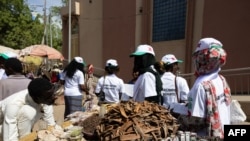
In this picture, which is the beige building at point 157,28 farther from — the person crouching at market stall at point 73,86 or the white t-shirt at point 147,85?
the white t-shirt at point 147,85

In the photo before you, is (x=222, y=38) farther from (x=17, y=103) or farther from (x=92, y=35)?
(x=92, y=35)

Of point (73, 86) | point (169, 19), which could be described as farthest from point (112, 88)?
point (169, 19)

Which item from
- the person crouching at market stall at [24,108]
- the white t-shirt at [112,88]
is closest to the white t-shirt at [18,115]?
the person crouching at market stall at [24,108]

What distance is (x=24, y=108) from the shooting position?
2885 millimetres

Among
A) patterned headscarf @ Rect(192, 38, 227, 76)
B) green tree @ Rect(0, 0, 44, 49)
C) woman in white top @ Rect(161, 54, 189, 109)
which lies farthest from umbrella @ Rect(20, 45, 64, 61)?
green tree @ Rect(0, 0, 44, 49)

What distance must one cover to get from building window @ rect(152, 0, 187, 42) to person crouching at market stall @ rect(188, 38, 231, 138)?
9691 millimetres

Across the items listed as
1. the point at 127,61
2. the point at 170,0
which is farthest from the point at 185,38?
the point at 127,61

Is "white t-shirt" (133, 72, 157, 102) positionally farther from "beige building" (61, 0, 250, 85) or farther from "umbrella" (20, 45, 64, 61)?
"umbrella" (20, 45, 64, 61)

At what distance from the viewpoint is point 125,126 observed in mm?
2422

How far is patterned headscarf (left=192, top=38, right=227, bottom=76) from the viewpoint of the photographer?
→ 2.75 m

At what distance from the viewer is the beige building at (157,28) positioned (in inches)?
392

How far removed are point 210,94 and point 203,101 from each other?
8 centimetres

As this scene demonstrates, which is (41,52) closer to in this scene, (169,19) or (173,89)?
(169,19)

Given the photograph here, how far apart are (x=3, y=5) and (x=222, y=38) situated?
23573mm
